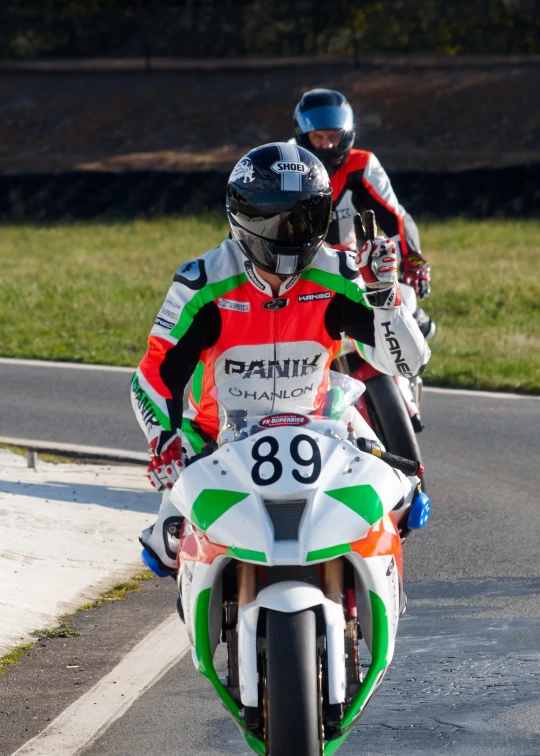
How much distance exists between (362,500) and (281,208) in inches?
43.6

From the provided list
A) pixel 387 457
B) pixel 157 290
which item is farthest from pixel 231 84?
pixel 387 457

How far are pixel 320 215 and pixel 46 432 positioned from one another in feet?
21.1

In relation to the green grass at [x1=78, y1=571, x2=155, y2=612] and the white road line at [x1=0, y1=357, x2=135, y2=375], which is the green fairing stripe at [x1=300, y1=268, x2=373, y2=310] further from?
the white road line at [x1=0, y1=357, x2=135, y2=375]

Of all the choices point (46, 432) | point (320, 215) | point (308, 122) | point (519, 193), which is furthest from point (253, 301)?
point (519, 193)

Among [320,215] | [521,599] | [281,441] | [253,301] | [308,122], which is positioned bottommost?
[521,599]

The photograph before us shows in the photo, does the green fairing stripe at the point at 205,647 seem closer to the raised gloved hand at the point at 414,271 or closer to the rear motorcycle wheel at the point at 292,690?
the rear motorcycle wheel at the point at 292,690

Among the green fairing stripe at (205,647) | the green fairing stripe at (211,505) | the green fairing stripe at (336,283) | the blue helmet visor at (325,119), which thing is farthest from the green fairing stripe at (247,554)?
the blue helmet visor at (325,119)

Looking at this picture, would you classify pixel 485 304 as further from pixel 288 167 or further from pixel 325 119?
pixel 288 167

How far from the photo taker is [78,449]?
9.65m

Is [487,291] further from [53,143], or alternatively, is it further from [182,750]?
[53,143]

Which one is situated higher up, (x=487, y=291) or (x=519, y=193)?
(x=519, y=193)

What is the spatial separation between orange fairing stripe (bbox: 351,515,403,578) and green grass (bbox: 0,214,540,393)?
8.28 meters

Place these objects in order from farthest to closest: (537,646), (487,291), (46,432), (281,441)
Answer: (487,291), (46,432), (537,646), (281,441)

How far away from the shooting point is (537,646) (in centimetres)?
527
